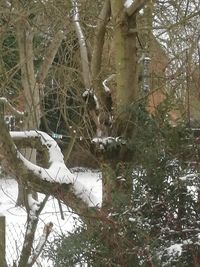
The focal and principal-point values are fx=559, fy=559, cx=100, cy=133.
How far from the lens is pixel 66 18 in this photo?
617 centimetres

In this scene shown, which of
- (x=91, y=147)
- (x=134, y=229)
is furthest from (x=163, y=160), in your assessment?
(x=91, y=147)

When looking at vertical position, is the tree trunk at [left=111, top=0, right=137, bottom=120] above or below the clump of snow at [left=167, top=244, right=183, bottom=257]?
above

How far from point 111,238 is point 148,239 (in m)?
0.26

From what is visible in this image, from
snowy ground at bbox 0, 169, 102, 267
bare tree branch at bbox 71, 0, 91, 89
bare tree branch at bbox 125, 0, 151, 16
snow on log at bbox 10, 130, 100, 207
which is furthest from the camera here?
bare tree branch at bbox 71, 0, 91, 89

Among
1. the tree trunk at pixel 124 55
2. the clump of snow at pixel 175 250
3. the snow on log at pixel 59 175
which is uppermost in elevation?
the tree trunk at pixel 124 55

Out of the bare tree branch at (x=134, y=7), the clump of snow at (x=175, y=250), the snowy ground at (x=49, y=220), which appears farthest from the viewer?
the snowy ground at (x=49, y=220)

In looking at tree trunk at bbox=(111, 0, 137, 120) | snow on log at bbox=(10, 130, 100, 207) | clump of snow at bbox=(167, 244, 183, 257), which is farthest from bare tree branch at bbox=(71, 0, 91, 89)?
clump of snow at bbox=(167, 244, 183, 257)

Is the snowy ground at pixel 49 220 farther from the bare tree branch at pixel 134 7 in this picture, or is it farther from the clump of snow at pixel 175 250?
the bare tree branch at pixel 134 7

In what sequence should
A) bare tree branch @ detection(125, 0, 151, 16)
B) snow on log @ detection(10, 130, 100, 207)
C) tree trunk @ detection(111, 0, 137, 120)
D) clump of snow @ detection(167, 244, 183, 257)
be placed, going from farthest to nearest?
1. tree trunk @ detection(111, 0, 137, 120)
2. bare tree branch @ detection(125, 0, 151, 16)
3. snow on log @ detection(10, 130, 100, 207)
4. clump of snow @ detection(167, 244, 183, 257)

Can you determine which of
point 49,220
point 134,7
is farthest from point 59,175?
point 49,220

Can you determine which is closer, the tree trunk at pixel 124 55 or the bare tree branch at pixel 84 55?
the tree trunk at pixel 124 55

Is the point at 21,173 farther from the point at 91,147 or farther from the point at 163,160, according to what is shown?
the point at 163,160

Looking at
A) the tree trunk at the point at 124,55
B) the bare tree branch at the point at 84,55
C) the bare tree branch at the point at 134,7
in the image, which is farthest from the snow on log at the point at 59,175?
the bare tree branch at the point at 134,7

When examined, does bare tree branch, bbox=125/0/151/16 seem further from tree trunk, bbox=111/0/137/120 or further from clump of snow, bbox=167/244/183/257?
clump of snow, bbox=167/244/183/257
